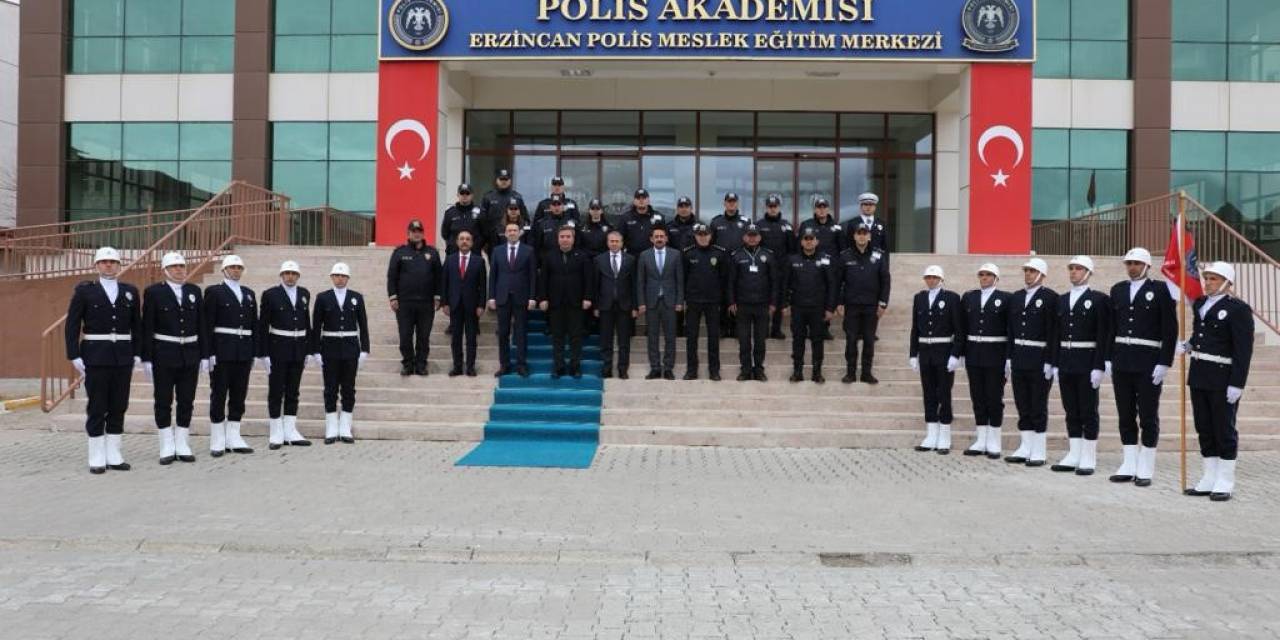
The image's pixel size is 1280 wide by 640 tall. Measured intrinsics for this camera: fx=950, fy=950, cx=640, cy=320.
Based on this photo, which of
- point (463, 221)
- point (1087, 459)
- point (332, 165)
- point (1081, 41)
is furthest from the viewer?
point (332, 165)

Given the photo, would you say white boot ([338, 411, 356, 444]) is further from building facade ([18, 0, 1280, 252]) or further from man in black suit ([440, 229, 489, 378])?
building facade ([18, 0, 1280, 252])

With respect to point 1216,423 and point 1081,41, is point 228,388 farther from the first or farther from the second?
point 1081,41

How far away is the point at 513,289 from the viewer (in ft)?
40.2

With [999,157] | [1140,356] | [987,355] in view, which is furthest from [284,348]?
[999,157]

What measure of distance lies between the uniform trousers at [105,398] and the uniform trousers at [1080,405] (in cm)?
940

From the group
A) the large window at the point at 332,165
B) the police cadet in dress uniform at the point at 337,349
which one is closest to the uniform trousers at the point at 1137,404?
the police cadet in dress uniform at the point at 337,349

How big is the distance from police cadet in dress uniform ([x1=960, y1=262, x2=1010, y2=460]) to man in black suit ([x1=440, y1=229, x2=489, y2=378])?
19.4ft

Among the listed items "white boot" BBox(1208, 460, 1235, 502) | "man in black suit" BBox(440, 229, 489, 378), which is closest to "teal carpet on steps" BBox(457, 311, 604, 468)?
"man in black suit" BBox(440, 229, 489, 378)

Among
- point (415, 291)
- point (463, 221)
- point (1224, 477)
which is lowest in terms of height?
point (1224, 477)

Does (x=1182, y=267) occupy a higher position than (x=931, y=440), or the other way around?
(x=1182, y=267)

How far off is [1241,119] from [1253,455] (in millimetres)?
16430

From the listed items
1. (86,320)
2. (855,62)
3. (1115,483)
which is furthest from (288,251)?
(1115,483)

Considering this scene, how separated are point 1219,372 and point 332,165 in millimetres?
21111

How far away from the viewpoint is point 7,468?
9.19 metres
